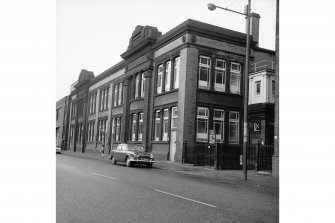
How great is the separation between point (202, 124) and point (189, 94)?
7.88 feet

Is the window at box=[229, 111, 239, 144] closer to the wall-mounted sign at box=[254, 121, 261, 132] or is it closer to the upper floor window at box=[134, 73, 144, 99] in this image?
the wall-mounted sign at box=[254, 121, 261, 132]

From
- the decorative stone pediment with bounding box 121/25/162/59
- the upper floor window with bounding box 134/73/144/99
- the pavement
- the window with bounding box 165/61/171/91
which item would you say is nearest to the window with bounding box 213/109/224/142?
the window with bounding box 165/61/171/91

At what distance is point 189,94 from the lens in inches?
985

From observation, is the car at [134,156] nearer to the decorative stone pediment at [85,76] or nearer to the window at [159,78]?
the window at [159,78]

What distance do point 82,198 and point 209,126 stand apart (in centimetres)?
1865

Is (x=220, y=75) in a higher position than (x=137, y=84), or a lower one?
lower

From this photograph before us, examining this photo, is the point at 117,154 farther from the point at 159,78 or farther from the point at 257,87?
the point at 257,87

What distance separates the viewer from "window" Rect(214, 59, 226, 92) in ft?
87.1

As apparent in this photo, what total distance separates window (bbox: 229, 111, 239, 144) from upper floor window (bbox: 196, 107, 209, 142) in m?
2.24

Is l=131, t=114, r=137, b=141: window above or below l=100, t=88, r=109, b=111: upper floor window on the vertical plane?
below

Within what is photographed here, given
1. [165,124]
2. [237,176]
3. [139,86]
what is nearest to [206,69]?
[165,124]
